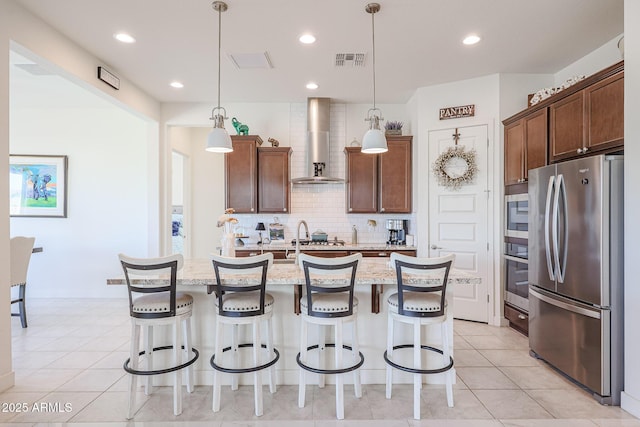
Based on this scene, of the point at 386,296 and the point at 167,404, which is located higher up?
the point at 386,296

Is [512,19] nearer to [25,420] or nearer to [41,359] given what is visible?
[25,420]

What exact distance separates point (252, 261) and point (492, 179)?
3328mm

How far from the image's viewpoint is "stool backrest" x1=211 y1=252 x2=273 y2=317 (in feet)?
7.40

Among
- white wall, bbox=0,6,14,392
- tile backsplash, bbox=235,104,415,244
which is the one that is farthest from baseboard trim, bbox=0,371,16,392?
tile backsplash, bbox=235,104,415,244

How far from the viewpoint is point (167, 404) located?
2.48 m

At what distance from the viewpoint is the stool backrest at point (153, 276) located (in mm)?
2232

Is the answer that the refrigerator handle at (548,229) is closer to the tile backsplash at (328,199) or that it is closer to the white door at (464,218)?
the white door at (464,218)

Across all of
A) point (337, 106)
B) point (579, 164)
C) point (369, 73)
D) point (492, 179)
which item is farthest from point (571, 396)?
point (337, 106)

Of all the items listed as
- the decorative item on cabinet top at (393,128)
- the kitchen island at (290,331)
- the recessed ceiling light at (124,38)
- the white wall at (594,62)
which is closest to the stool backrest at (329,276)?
the kitchen island at (290,331)

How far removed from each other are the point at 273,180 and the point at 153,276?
2.93m

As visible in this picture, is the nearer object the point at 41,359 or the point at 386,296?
the point at 386,296

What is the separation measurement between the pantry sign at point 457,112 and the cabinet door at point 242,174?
2.62 metres

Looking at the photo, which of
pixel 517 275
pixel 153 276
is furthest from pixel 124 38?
pixel 517 275

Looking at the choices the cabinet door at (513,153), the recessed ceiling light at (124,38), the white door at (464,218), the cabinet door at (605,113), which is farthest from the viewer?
the white door at (464,218)
